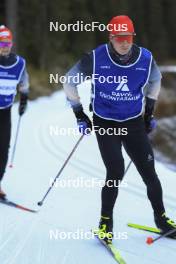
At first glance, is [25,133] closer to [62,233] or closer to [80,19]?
[62,233]

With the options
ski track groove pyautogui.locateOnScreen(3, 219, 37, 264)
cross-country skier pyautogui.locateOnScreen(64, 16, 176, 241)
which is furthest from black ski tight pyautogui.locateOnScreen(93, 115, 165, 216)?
ski track groove pyautogui.locateOnScreen(3, 219, 37, 264)

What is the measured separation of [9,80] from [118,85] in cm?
191

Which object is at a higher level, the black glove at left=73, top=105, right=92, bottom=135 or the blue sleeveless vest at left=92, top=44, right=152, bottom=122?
the blue sleeveless vest at left=92, top=44, right=152, bottom=122

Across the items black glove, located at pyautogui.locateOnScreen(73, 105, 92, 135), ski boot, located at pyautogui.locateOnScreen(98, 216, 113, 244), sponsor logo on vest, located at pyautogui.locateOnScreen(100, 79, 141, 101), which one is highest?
sponsor logo on vest, located at pyautogui.locateOnScreen(100, 79, 141, 101)

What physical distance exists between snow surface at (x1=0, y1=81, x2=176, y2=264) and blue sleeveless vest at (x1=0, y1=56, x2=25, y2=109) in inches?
45.6

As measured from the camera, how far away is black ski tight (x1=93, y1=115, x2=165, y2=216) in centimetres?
454

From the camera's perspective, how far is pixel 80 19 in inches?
1309

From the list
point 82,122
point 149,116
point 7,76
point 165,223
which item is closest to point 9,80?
point 7,76

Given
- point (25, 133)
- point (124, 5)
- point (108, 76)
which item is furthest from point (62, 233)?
point (124, 5)

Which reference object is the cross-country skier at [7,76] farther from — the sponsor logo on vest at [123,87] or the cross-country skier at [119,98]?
the sponsor logo on vest at [123,87]

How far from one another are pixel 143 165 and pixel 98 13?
37.8m

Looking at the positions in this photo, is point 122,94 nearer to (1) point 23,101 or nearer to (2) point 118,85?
(2) point 118,85

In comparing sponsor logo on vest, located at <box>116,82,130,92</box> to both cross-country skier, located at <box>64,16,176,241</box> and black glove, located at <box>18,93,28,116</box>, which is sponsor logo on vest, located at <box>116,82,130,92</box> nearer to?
cross-country skier, located at <box>64,16,176,241</box>

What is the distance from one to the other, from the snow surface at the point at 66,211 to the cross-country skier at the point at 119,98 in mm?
299
